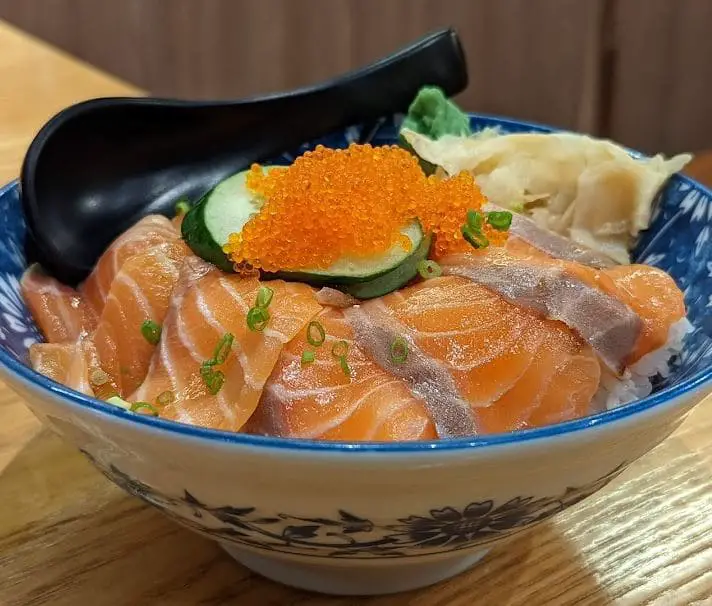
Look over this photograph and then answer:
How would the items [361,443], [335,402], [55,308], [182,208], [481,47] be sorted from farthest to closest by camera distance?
[481,47] < [182,208] < [55,308] < [335,402] < [361,443]

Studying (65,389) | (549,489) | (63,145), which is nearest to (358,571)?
(549,489)

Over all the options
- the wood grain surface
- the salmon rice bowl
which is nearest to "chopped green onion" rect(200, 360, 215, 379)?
the salmon rice bowl

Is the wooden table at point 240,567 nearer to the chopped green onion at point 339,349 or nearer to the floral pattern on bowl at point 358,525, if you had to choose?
the floral pattern on bowl at point 358,525

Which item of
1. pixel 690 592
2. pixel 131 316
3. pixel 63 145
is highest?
pixel 63 145

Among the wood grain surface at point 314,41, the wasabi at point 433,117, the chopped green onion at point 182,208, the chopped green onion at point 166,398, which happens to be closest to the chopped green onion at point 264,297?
the chopped green onion at point 166,398

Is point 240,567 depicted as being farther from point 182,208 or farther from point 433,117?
point 433,117

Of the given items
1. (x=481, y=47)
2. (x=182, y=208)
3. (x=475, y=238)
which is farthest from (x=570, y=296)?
(x=481, y=47)

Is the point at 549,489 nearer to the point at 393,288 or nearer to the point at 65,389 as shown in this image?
the point at 393,288

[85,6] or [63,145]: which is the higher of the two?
[63,145]
